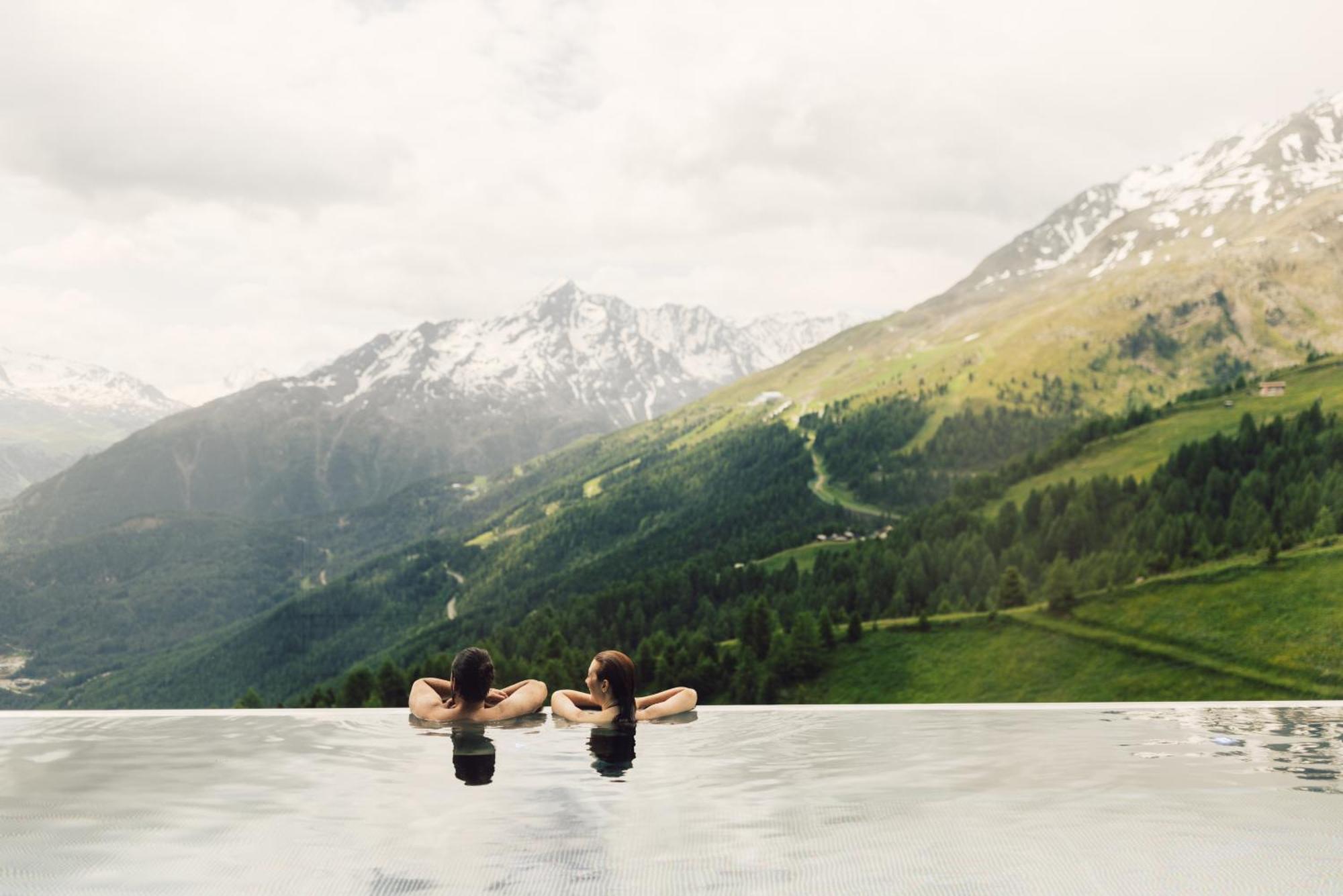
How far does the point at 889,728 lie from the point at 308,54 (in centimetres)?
11999

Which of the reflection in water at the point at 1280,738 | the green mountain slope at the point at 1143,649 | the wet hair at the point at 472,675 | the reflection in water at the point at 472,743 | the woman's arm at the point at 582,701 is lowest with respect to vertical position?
the green mountain slope at the point at 1143,649

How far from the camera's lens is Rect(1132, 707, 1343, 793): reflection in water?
688 inches

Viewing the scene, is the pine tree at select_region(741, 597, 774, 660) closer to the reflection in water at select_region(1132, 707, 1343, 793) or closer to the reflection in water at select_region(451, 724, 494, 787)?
the reflection in water at select_region(1132, 707, 1343, 793)

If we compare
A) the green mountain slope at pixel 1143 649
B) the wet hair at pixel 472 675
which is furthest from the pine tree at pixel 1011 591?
the wet hair at pixel 472 675

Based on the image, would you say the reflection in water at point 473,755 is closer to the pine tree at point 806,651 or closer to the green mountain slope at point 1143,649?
the green mountain slope at point 1143,649

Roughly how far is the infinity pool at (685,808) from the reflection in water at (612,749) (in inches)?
4.4

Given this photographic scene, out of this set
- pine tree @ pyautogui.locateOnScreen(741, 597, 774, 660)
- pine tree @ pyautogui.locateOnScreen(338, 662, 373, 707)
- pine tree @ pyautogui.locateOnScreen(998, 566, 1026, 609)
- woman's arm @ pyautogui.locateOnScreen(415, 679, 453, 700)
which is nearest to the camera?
woman's arm @ pyautogui.locateOnScreen(415, 679, 453, 700)

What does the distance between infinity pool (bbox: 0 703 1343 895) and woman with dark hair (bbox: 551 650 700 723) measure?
445mm

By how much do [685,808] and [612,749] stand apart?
533 cm

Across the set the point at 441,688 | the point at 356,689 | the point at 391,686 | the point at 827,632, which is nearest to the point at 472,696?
the point at 441,688

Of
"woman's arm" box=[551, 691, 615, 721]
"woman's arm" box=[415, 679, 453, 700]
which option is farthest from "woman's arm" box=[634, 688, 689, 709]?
"woman's arm" box=[415, 679, 453, 700]

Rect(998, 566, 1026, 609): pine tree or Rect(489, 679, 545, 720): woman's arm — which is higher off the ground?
Rect(489, 679, 545, 720): woman's arm

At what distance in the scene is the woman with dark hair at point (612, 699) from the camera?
2078 cm

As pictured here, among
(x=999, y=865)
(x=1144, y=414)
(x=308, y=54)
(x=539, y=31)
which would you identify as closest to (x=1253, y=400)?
(x=1144, y=414)
